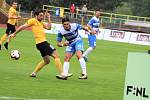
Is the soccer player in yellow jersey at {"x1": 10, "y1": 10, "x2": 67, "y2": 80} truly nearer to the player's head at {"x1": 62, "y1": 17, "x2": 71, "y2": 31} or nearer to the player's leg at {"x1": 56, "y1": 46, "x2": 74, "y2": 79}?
the player's leg at {"x1": 56, "y1": 46, "x2": 74, "y2": 79}

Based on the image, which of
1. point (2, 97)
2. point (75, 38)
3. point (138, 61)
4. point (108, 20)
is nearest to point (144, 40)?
point (108, 20)

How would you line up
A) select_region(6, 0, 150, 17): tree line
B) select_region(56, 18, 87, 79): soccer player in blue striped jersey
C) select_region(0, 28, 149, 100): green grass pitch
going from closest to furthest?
select_region(0, 28, 149, 100): green grass pitch < select_region(56, 18, 87, 79): soccer player in blue striped jersey < select_region(6, 0, 150, 17): tree line

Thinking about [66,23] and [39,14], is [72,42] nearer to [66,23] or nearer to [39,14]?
[66,23]

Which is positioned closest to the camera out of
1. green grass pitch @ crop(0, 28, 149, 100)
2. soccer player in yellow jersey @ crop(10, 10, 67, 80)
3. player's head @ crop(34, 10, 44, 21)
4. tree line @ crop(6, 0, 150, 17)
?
green grass pitch @ crop(0, 28, 149, 100)

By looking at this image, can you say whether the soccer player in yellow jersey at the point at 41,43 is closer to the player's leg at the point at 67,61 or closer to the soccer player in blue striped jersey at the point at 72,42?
the player's leg at the point at 67,61

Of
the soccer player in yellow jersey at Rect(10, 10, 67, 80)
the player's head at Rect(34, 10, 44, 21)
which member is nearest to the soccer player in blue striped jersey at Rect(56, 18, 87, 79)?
the soccer player in yellow jersey at Rect(10, 10, 67, 80)

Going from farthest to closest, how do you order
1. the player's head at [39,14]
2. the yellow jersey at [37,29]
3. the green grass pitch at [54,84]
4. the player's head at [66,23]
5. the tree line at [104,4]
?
the tree line at [104,4], the yellow jersey at [37,29], the player's head at [66,23], the player's head at [39,14], the green grass pitch at [54,84]

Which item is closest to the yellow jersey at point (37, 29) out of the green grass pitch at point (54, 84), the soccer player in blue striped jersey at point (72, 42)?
the soccer player in blue striped jersey at point (72, 42)

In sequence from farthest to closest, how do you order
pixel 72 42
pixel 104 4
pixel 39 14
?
1. pixel 104 4
2. pixel 72 42
3. pixel 39 14

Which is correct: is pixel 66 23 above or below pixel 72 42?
above

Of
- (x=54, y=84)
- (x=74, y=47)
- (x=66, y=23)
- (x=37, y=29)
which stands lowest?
(x=54, y=84)

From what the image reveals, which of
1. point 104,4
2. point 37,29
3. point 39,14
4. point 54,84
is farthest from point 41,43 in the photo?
point 104,4

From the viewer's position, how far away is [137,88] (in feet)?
24.1

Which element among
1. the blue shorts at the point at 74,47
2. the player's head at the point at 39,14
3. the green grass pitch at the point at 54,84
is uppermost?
the player's head at the point at 39,14
